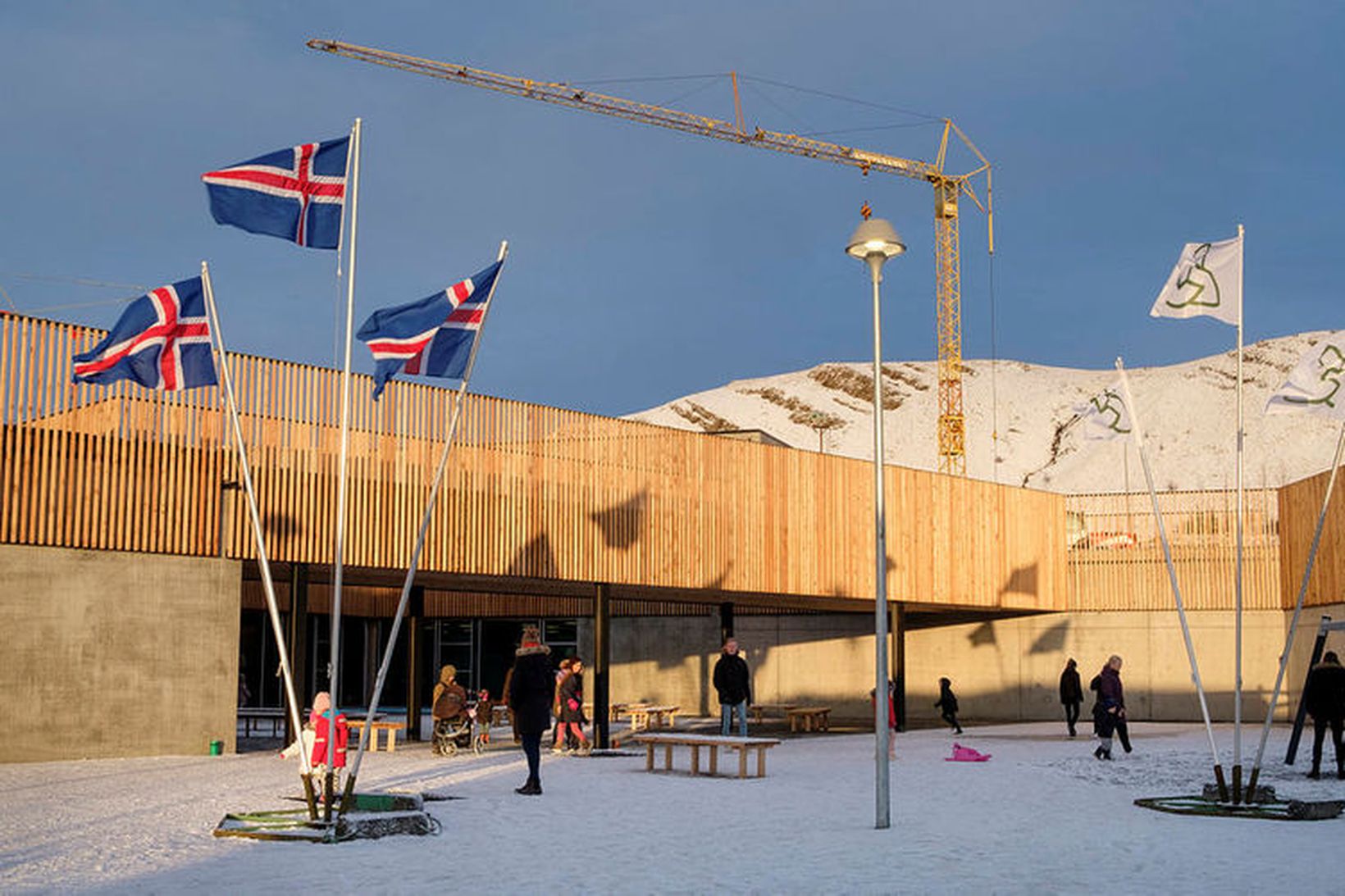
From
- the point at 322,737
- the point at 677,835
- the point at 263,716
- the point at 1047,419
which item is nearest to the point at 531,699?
the point at 322,737

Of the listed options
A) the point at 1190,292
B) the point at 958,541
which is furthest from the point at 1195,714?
the point at 1190,292

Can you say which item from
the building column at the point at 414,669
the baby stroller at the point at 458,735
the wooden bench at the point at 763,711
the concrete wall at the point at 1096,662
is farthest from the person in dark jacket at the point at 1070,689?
the building column at the point at 414,669

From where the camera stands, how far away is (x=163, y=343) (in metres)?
12.4

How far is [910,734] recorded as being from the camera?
2841 cm

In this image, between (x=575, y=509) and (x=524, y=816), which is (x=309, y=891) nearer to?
(x=524, y=816)

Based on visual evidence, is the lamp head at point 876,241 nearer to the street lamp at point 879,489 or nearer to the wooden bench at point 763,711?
the street lamp at point 879,489

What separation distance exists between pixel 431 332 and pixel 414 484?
895cm

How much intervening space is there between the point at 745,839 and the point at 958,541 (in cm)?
2096

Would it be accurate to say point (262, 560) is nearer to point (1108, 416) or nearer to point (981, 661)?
point (1108, 416)

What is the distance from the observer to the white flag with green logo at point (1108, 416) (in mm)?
15594

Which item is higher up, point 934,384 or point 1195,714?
point 934,384

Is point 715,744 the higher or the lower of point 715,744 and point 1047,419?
the lower

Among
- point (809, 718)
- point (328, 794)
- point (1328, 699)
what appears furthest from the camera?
point (809, 718)

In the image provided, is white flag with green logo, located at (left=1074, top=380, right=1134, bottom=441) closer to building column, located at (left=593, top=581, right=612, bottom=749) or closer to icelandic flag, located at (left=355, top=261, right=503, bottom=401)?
icelandic flag, located at (left=355, top=261, right=503, bottom=401)
